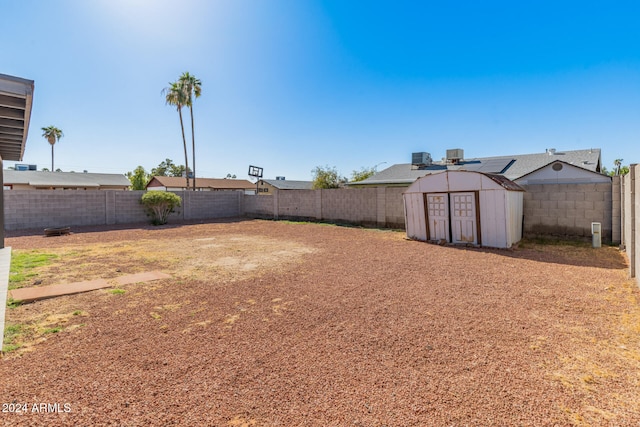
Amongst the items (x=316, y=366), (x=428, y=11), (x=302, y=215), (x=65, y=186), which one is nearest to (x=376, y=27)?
(x=428, y=11)

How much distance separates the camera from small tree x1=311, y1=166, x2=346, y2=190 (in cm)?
3384

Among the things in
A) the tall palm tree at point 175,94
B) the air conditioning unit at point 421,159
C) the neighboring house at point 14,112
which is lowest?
the neighboring house at point 14,112

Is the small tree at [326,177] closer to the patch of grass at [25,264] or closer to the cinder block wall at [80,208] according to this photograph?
the cinder block wall at [80,208]

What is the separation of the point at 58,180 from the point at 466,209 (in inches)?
1486

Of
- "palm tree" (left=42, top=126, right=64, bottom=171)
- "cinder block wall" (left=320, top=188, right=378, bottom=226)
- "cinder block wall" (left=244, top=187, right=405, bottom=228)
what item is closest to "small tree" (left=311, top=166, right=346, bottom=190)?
"cinder block wall" (left=244, top=187, right=405, bottom=228)

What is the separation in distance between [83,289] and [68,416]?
3728 millimetres

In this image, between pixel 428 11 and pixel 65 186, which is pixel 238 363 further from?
pixel 65 186

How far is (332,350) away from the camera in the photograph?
10.0ft

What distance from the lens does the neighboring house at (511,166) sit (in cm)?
1521

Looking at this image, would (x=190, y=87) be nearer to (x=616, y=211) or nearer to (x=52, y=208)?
(x=52, y=208)

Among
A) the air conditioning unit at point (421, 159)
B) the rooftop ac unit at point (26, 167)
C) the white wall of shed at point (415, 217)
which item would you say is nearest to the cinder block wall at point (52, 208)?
the white wall of shed at point (415, 217)

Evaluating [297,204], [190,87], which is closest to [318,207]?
[297,204]

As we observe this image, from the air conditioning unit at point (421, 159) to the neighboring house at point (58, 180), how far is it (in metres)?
31.3

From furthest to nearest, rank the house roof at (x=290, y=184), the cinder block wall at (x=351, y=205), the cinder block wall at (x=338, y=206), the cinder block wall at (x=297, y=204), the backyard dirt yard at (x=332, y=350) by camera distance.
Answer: the house roof at (x=290, y=184) → the cinder block wall at (x=297, y=204) → the cinder block wall at (x=351, y=205) → the cinder block wall at (x=338, y=206) → the backyard dirt yard at (x=332, y=350)
